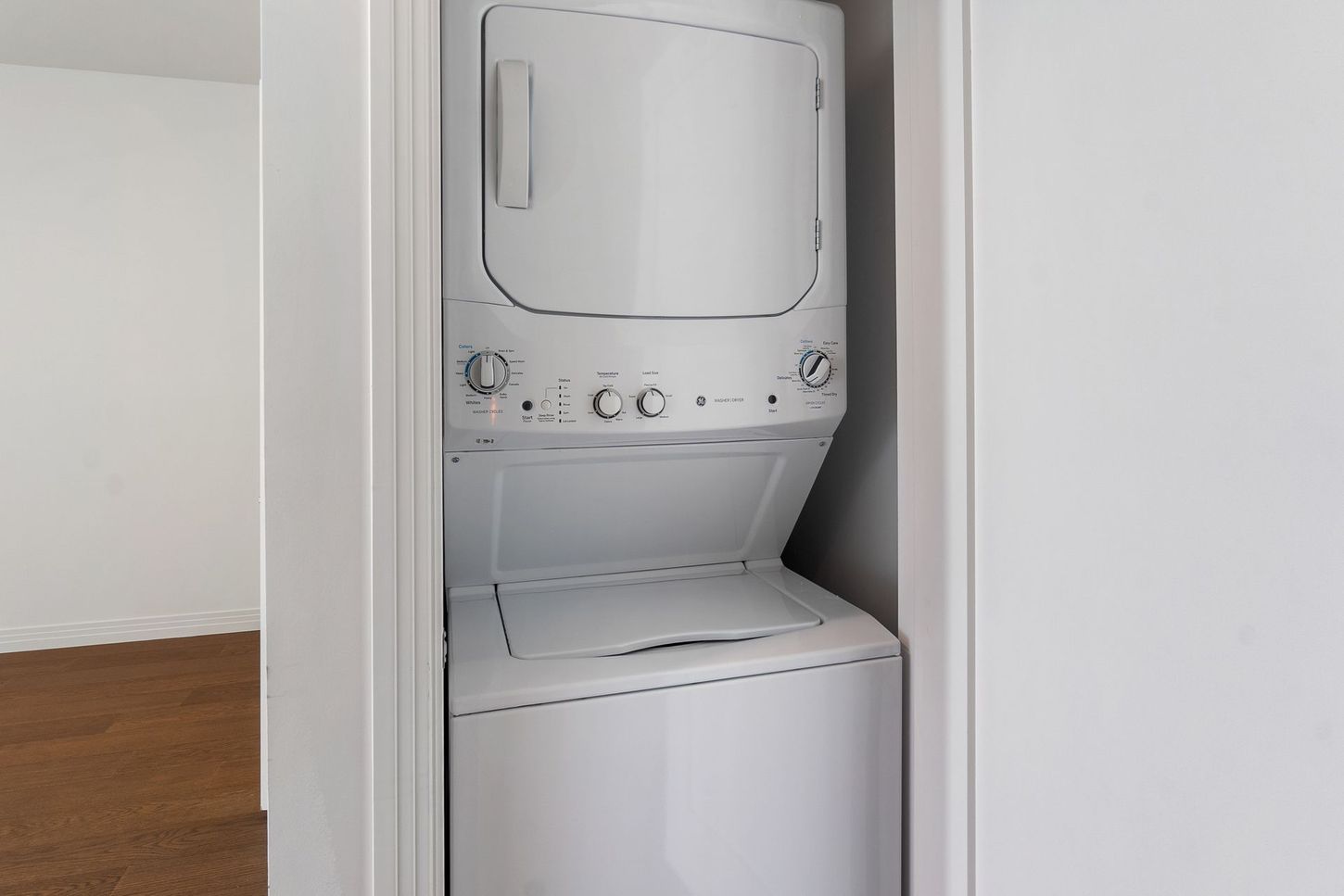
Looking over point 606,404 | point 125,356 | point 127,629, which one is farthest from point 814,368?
point 127,629

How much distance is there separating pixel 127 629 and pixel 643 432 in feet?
10.7

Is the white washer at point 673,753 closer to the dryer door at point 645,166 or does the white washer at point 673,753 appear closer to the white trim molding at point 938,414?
the white trim molding at point 938,414

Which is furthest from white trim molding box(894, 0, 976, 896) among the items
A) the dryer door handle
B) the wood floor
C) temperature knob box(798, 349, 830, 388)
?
the wood floor

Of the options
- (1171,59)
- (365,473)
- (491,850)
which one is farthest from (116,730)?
(1171,59)

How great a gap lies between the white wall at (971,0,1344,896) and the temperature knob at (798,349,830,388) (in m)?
0.29

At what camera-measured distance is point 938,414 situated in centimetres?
96

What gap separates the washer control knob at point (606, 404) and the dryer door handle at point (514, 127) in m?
0.30

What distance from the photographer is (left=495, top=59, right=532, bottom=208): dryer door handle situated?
96 cm

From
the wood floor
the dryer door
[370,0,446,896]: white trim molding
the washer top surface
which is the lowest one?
the wood floor

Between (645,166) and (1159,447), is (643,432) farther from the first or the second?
(1159,447)

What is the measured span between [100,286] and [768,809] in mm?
3497

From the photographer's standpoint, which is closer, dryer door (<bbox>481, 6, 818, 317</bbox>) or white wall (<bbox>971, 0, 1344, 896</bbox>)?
white wall (<bbox>971, 0, 1344, 896</bbox>)

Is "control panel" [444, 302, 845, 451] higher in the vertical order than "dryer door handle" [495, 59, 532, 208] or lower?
lower

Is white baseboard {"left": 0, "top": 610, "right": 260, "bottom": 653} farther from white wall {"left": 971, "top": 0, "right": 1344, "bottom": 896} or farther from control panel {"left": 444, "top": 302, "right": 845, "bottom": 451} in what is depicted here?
white wall {"left": 971, "top": 0, "right": 1344, "bottom": 896}
